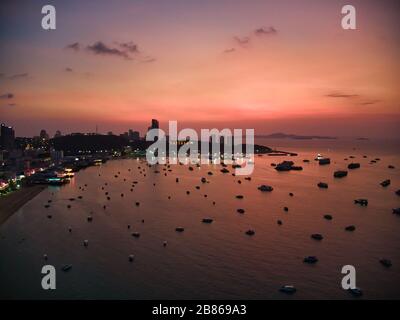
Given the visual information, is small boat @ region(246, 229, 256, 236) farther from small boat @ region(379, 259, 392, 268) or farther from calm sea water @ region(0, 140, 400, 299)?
small boat @ region(379, 259, 392, 268)

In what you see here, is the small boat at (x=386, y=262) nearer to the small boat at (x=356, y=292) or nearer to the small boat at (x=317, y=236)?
the small boat at (x=356, y=292)

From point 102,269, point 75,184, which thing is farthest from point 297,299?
point 75,184

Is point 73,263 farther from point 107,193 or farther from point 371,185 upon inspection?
point 371,185

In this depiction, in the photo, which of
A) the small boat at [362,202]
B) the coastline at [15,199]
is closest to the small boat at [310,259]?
the small boat at [362,202]

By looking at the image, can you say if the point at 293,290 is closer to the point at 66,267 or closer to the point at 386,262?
the point at 386,262

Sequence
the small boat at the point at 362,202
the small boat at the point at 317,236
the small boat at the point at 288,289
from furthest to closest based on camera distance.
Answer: the small boat at the point at 362,202
the small boat at the point at 317,236
the small boat at the point at 288,289
